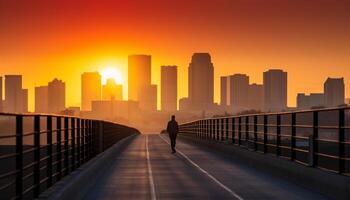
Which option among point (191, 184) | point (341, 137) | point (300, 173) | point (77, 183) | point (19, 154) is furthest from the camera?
point (191, 184)

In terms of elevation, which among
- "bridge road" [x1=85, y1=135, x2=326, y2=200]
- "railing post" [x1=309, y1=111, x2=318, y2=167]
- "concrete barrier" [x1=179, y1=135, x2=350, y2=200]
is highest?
"railing post" [x1=309, y1=111, x2=318, y2=167]

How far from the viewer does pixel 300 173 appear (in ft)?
66.5

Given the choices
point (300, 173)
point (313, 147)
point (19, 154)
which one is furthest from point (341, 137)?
point (19, 154)

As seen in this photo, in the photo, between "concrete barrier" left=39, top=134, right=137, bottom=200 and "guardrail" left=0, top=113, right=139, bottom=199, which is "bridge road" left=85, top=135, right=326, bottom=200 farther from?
"guardrail" left=0, top=113, right=139, bottom=199

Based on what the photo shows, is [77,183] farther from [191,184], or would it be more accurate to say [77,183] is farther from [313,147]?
[313,147]

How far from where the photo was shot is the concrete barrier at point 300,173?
53.9 ft

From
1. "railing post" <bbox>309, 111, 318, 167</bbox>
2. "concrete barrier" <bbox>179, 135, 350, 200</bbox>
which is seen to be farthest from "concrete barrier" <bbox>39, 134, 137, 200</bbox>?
"railing post" <bbox>309, 111, 318, 167</bbox>

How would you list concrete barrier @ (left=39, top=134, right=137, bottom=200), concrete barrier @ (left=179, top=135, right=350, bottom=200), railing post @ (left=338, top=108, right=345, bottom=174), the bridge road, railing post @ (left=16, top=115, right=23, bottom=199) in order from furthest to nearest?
the bridge road → railing post @ (left=338, top=108, right=345, bottom=174) → concrete barrier @ (left=179, top=135, right=350, bottom=200) → concrete barrier @ (left=39, top=134, right=137, bottom=200) → railing post @ (left=16, top=115, right=23, bottom=199)

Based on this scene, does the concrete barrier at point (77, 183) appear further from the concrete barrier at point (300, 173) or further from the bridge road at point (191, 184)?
the concrete barrier at point (300, 173)

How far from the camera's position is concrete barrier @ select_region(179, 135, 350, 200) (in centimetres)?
1644

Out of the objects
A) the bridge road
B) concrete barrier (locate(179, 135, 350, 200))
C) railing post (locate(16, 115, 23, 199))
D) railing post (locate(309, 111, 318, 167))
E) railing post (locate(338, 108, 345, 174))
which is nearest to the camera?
railing post (locate(16, 115, 23, 199))

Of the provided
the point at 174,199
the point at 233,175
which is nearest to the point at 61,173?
the point at 174,199

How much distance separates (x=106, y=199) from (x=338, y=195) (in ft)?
17.9

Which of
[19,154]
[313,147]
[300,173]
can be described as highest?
[19,154]
